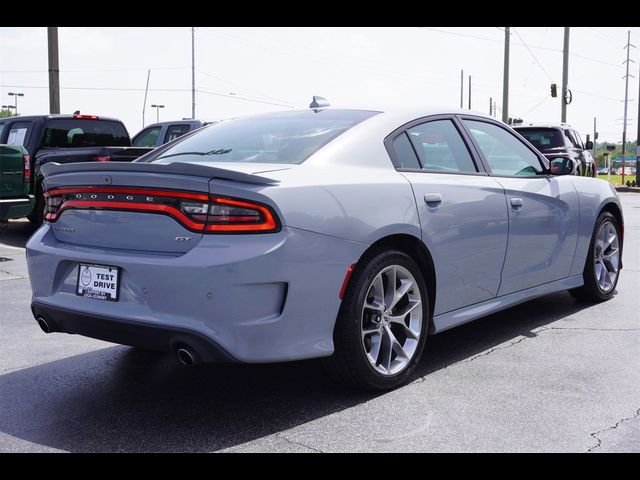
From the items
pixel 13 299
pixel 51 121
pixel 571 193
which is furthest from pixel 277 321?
pixel 51 121

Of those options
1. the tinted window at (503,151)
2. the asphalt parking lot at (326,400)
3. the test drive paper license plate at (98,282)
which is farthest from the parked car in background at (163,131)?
the test drive paper license plate at (98,282)

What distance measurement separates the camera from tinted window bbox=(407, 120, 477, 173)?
441 cm

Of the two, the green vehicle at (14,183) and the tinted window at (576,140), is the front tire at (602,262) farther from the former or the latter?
the tinted window at (576,140)

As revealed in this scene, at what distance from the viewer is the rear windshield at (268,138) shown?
4008 millimetres

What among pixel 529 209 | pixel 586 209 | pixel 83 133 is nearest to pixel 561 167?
pixel 586 209

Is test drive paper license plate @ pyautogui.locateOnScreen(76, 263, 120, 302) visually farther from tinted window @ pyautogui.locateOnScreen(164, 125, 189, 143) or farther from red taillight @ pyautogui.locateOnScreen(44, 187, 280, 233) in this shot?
tinted window @ pyautogui.locateOnScreen(164, 125, 189, 143)

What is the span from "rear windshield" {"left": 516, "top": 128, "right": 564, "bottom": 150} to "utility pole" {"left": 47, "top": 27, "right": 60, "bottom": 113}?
9.91 meters

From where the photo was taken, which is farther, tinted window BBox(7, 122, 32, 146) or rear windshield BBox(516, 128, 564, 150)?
rear windshield BBox(516, 128, 564, 150)

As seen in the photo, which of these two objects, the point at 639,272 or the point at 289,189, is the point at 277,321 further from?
the point at 639,272

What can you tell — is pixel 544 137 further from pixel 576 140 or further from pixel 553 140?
pixel 576 140

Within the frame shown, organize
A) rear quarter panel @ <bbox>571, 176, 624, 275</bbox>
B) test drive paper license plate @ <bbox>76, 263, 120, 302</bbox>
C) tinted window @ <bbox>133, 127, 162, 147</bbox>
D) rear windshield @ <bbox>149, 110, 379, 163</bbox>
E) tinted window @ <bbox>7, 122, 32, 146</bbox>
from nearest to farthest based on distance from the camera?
test drive paper license plate @ <bbox>76, 263, 120, 302</bbox> → rear windshield @ <bbox>149, 110, 379, 163</bbox> → rear quarter panel @ <bbox>571, 176, 624, 275</bbox> → tinted window @ <bbox>7, 122, 32, 146</bbox> → tinted window @ <bbox>133, 127, 162, 147</bbox>

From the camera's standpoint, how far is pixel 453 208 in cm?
430

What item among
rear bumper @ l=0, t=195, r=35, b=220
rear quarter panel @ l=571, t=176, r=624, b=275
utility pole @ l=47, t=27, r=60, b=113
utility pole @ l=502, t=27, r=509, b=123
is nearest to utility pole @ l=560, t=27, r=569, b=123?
utility pole @ l=502, t=27, r=509, b=123

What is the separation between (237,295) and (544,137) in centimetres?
1434
